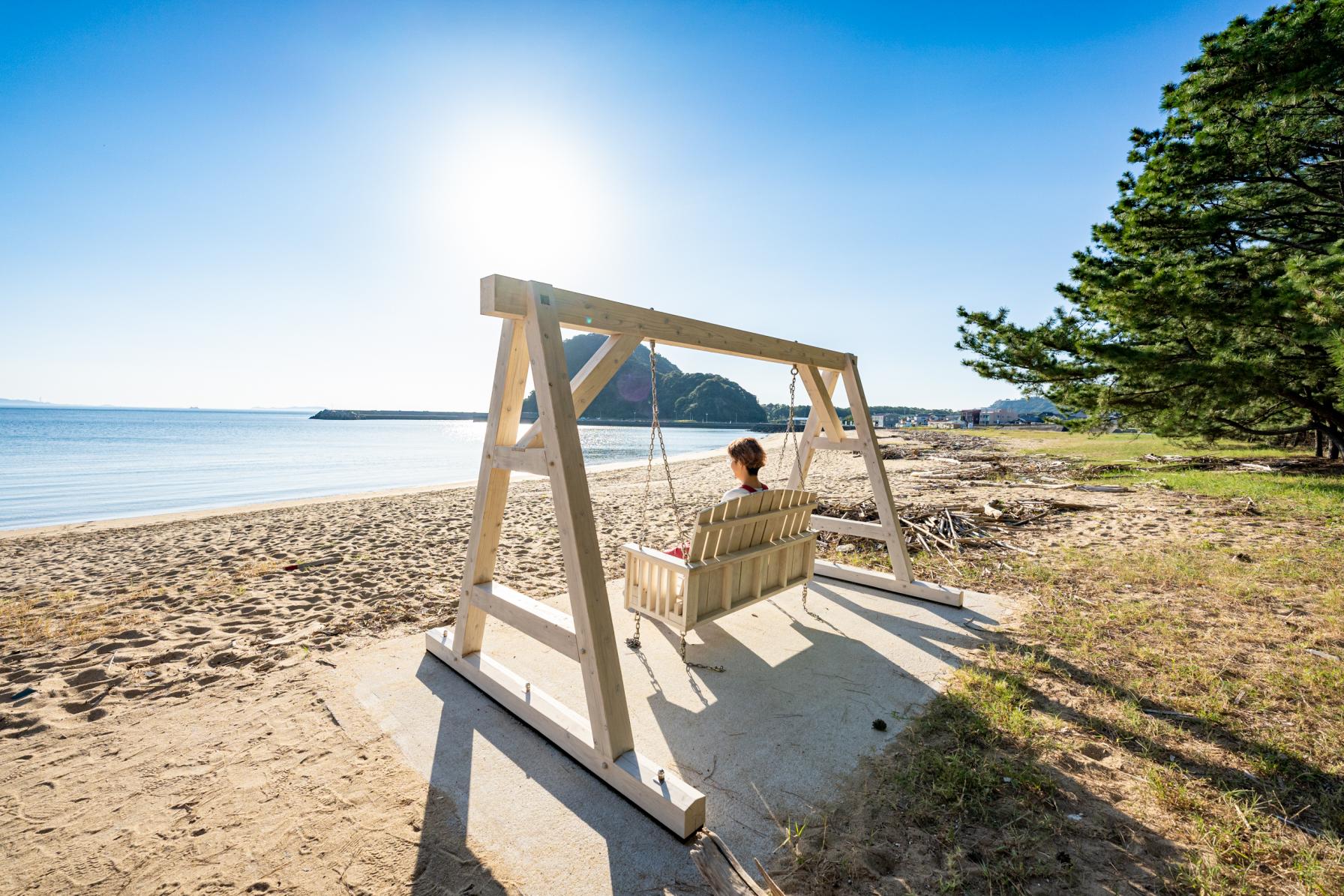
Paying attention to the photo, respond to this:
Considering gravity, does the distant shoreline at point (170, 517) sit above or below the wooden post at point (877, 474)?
below

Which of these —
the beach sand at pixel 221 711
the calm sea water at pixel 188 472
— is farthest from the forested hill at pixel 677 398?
the beach sand at pixel 221 711

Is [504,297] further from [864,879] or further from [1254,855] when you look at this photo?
[1254,855]

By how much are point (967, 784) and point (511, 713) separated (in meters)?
2.42

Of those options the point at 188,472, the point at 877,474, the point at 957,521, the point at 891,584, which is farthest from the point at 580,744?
the point at 188,472

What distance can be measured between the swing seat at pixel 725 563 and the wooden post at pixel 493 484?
962mm

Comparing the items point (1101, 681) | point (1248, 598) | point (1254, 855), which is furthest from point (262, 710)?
point (1248, 598)

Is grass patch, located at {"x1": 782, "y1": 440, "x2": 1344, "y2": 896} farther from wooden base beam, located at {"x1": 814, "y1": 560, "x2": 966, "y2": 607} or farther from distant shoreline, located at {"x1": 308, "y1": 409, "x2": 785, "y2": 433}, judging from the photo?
distant shoreline, located at {"x1": 308, "y1": 409, "x2": 785, "y2": 433}

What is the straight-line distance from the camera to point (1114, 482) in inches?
474

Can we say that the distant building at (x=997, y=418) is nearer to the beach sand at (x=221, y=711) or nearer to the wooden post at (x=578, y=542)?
the beach sand at (x=221, y=711)

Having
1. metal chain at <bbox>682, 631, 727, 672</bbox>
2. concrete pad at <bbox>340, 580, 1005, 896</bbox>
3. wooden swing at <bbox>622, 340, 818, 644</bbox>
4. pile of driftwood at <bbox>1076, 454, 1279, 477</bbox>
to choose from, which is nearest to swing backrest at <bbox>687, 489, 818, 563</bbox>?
wooden swing at <bbox>622, 340, 818, 644</bbox>

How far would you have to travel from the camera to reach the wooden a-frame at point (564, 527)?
98.6 inches

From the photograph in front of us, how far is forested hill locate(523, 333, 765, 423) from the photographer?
318 feet

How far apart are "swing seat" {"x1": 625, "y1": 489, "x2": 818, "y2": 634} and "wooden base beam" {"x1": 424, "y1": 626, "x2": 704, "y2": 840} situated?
927 millimetres

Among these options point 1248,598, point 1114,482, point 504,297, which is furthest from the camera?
point 1114,482
